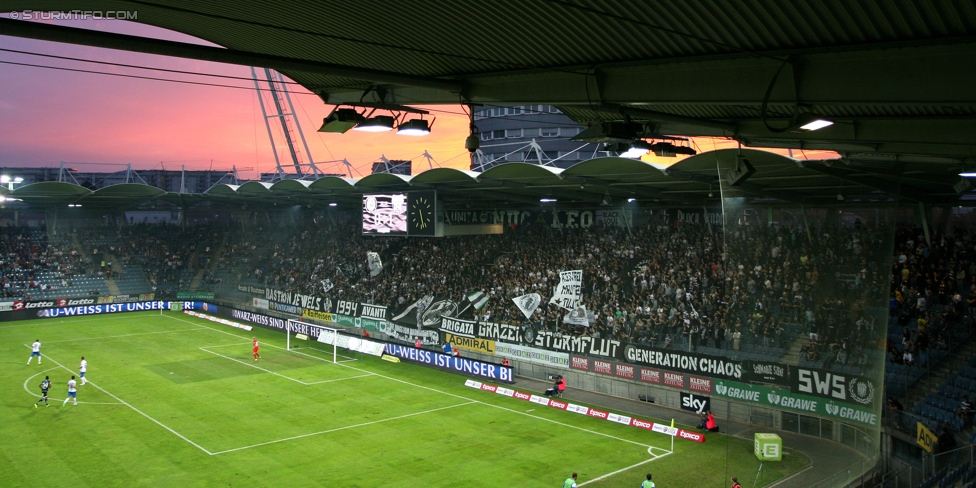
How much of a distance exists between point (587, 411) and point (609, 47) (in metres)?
20.0

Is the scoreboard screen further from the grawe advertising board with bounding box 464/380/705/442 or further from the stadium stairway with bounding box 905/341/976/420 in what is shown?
the stadium stairway with bounding box 905/341/976/420

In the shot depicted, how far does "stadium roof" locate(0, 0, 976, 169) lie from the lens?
802 cm

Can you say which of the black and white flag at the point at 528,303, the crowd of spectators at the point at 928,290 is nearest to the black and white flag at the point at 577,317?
the black and white flag at the point at 528,303

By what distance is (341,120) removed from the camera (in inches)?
506

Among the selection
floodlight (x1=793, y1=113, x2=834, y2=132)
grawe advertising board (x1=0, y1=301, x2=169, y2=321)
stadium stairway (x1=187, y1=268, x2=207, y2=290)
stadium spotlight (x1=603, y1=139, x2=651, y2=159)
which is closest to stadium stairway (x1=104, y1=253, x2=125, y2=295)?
grawe advertising board (x1=0, y1=301, x2=169, y2=321)

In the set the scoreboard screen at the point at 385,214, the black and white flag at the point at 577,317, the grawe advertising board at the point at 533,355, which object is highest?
the scoreboard screen at the point at 385,214

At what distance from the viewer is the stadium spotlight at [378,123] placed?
1249 centimetres

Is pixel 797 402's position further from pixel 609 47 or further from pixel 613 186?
pixel 613 186

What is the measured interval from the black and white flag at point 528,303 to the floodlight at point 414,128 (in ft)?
77.4

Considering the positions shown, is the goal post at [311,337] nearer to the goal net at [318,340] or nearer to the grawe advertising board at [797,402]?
the goal net at [318,340]

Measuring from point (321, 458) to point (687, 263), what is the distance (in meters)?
19.4

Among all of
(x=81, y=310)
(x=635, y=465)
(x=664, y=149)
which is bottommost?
(x=635, y=465)

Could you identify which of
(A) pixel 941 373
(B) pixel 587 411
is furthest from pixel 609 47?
(A) pixel 941 373

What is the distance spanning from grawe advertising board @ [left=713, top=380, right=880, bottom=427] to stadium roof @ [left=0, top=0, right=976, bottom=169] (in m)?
5.88
